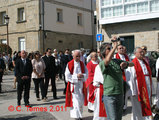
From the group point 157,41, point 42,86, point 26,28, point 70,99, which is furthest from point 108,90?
point 26,28

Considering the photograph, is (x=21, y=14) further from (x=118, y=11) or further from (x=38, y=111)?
(x=38, y=111)

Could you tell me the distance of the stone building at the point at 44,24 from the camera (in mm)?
25606

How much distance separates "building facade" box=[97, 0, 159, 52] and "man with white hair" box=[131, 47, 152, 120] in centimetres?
1353

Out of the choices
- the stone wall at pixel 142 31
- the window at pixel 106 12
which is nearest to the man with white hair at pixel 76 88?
the stone wall at pixel 142 31

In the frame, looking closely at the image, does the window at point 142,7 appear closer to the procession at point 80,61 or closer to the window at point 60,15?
the procession at point 80,61

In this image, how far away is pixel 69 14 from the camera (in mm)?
29375

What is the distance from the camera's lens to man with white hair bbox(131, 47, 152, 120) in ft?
17.9

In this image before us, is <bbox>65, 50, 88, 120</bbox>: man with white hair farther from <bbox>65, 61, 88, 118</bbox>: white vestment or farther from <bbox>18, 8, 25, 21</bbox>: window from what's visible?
<bbox>18, 8, 25, 21</bbox>: window

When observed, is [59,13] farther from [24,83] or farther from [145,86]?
[145,86]

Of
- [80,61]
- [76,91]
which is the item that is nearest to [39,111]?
[76,91]

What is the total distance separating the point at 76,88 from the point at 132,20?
45.5ft

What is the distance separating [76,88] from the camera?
652 cm

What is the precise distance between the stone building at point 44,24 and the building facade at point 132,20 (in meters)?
7.78

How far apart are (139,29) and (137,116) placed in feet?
47.9
